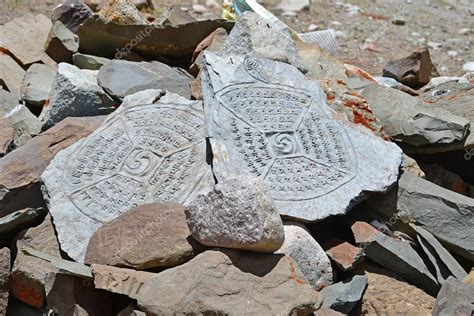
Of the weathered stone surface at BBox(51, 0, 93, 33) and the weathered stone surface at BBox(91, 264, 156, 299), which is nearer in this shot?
the weathered stone surface at BBox(91, 264, 156, 299)

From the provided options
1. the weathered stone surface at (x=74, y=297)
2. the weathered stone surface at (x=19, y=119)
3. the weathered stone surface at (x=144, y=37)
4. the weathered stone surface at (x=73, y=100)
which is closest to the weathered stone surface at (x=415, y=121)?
the weathered stone surface at (x=144, y=37)

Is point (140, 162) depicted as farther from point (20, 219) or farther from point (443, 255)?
point (443, 255)

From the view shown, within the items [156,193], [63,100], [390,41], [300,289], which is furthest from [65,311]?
[390,41]

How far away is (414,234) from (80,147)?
83.4 inches

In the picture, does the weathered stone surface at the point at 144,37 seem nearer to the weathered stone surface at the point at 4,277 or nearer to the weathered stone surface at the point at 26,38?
the weathered stone surface at the point at 26,38

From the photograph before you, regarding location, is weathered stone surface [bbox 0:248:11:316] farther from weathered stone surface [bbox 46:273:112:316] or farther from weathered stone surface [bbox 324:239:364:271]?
weathered stone surface [bbox 324:239:364:271]

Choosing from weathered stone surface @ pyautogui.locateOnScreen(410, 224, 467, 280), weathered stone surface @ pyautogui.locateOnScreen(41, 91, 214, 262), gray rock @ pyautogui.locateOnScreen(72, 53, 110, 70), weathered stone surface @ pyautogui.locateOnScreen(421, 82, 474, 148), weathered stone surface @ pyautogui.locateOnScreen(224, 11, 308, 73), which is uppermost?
weathered stone surface @ pyautogui.locateOnScreen(224, 11, 308, 73)

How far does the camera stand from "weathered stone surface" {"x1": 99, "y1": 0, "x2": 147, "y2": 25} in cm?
585

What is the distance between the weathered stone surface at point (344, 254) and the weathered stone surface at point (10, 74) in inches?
117

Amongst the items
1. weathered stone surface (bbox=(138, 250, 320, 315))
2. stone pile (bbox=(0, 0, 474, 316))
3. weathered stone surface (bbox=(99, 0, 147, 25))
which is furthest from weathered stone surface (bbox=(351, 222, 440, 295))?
weathered stone surface (bbox=(99, 0, 147, 25))

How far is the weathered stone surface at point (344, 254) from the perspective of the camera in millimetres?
3857

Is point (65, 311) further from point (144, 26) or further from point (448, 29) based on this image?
point (448, 29)

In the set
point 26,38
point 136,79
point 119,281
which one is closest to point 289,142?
point 136,79

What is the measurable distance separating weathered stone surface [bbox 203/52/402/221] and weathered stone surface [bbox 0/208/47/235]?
3.68 feet
